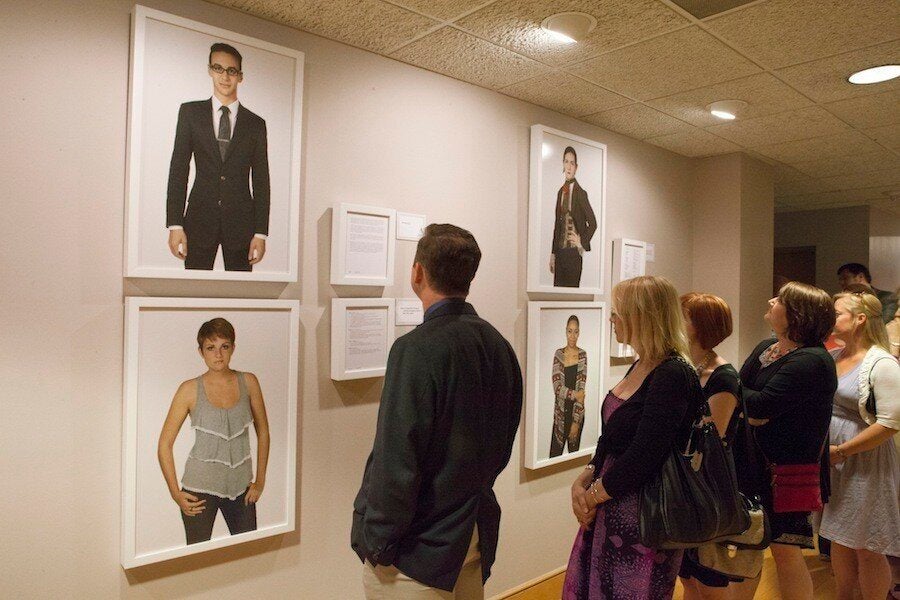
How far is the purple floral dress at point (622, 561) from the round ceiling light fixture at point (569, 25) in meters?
1.31

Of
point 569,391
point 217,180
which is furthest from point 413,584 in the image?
point 569,391

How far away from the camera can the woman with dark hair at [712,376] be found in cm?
186

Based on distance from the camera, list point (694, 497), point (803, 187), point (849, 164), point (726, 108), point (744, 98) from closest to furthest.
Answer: point (694, 497) < point (744, 98) < point (726, 108) < point (849, 164) < point (803, 187)

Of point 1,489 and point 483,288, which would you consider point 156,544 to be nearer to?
point 1,489

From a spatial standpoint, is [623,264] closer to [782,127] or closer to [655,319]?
[782,127]

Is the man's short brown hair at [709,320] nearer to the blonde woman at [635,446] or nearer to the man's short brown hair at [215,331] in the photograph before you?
the blonde woman at [635,446]

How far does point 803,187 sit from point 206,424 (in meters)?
5.21

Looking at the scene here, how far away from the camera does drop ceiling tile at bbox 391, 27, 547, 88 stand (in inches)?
90.8

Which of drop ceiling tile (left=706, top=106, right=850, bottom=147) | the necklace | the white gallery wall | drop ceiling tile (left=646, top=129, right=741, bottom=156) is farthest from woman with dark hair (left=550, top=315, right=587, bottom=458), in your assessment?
drop ceiling tile (left=706, top=106, right=850, bottom=147)

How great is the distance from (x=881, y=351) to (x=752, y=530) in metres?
1.28

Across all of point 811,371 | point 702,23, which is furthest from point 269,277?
point 811,371

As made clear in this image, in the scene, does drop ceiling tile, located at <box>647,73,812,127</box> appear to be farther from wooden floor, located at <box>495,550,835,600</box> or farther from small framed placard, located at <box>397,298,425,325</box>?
wooden floor, located at <box>495,550,835,600</box>

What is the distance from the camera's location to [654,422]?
163cm

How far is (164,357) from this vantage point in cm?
189
